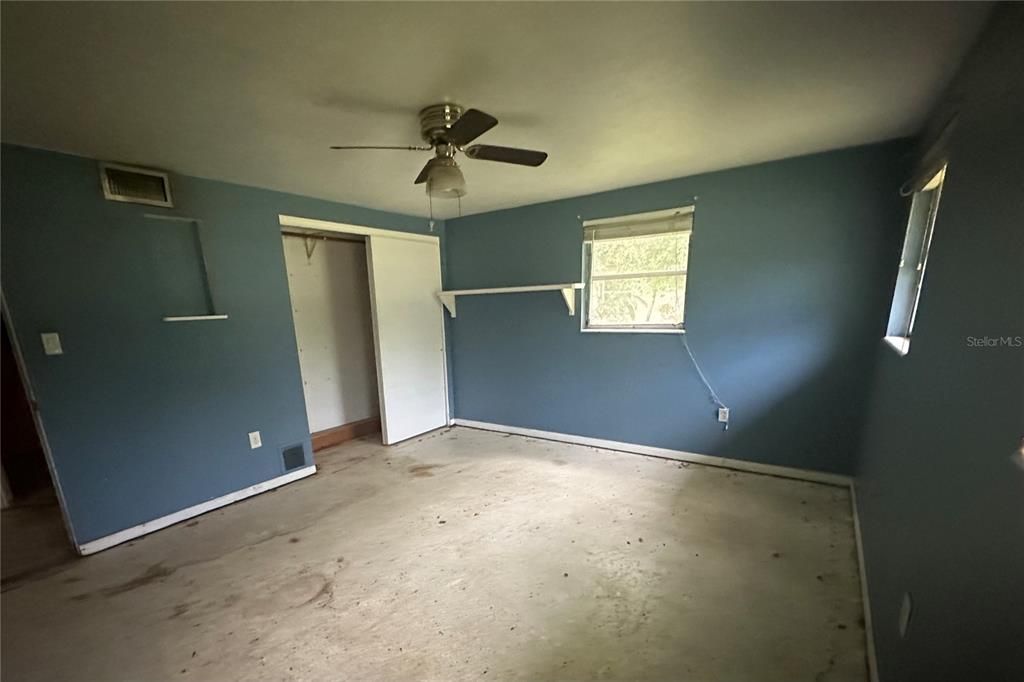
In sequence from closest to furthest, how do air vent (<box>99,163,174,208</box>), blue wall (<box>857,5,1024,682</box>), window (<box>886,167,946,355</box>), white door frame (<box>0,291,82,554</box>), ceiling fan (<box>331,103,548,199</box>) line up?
blue wall (<box>857,5,1024,682</box>), ceiling fan (<box>331,103,548,199</box>), white door frame (<box>0,291,82,554</box>), window (<box>886,167,946,355</box>), air vent (<box>99,163,174,208</box>)

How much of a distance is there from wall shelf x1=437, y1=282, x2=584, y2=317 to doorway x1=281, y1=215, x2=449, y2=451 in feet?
0.46

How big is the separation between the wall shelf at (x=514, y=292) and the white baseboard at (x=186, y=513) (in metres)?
1.93

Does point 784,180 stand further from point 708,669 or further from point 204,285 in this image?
point 204,285

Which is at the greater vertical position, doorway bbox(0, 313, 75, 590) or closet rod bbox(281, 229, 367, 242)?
closet rod bbox(281, 229, 367, 242)

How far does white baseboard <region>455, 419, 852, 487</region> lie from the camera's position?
2.55 m

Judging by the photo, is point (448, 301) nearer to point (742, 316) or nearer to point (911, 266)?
point (742, 316)

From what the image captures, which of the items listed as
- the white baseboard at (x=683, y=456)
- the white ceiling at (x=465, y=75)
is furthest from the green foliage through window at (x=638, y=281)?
the white baseboard at (x=683, y=456)

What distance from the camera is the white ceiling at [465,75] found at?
3.61 ft

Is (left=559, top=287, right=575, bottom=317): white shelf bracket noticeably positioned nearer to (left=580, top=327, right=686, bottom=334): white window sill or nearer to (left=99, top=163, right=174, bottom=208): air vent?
(left=580, top=327, right=686, bottom=334): white window sill

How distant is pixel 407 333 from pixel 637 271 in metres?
2.20

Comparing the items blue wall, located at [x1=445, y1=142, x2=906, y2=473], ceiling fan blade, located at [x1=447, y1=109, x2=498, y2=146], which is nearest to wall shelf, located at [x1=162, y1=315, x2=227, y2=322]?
ceiling fan blade, located at [x1=447, y1=109, x2=498, y2=146]

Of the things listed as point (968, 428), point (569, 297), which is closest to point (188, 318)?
point (569, 297)

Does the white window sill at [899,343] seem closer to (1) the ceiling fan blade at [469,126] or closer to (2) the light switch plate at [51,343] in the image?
(1) the ceiling fan blade at [469,126]

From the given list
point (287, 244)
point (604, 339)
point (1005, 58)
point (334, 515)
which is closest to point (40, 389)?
point (334, 515)
